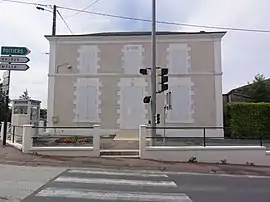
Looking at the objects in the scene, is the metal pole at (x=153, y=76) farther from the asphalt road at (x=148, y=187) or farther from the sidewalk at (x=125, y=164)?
the asphalt road at (x=148, y=187)

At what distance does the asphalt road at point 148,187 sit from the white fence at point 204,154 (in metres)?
2.46

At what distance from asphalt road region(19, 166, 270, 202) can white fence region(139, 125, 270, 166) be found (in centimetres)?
246

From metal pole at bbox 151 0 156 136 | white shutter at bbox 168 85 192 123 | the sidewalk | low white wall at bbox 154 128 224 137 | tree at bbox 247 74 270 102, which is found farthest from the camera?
tree at bbox 247 74 270 102

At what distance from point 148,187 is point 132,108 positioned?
548 inches

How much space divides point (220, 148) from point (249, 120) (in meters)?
8.35

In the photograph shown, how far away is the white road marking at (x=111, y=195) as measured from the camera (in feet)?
22.0

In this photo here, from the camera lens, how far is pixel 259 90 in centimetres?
3203

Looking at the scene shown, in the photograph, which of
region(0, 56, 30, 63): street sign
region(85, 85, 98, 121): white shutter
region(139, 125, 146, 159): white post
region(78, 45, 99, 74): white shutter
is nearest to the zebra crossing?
region(139, 125, 146, 159): white post

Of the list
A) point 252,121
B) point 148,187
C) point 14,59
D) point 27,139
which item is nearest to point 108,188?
point 148,187

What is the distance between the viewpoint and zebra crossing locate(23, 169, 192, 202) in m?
6.70

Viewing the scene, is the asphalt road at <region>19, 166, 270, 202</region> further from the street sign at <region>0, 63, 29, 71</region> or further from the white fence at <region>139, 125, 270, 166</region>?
the street sign at <region>0, 63, 29, 71</region>

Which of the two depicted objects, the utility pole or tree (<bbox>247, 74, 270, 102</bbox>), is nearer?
the utility pole

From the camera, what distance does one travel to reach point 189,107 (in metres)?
21.6

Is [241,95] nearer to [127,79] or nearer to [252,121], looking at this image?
[252,121]
